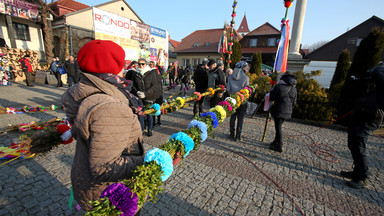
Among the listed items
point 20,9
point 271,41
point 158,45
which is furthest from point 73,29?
point 271,41

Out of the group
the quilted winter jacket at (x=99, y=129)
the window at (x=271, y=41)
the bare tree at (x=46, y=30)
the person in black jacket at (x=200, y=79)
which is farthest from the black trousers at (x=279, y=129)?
the window at (x=271, y=41)

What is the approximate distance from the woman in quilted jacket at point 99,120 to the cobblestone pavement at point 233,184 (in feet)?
5.48

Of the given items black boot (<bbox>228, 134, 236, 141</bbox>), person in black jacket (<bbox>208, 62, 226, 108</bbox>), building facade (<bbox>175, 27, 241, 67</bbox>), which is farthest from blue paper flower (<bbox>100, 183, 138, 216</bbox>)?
building facade (<bbox>175, 27, 241, 67</bbox>)

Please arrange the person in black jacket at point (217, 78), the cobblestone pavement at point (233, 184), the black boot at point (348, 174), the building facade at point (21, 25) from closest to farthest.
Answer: the cobblestone pavement at point (233, 184) < the black boot at point (348, 174) < the person in black jacket at point (217, 78) < the building facade at point (21, 25)

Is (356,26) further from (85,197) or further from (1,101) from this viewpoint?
(1,101)

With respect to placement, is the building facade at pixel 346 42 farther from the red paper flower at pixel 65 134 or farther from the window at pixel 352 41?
the red paper flower at pixel 65 134

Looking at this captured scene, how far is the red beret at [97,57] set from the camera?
44.1 inches

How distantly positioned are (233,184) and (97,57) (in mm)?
2972

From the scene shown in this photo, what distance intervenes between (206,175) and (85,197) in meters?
2.41

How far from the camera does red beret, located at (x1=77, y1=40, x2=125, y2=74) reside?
112 cm

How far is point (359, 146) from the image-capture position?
3096 mm

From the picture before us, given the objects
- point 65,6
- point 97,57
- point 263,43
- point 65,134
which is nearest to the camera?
point 97,57

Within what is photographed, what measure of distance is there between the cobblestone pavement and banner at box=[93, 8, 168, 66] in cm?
1079

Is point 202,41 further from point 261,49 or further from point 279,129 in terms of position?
point 279,129
